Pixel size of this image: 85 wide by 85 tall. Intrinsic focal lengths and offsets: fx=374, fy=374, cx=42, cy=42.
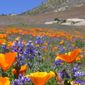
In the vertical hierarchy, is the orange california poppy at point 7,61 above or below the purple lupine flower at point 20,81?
above

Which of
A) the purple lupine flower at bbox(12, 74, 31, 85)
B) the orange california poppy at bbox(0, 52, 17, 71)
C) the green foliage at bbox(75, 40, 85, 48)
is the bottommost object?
the green foliage at bbox(75, 40, 85, 48)

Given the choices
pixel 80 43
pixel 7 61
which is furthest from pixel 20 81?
pixel 80 43

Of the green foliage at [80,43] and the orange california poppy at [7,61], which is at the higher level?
the orange california poppy at [7,61]

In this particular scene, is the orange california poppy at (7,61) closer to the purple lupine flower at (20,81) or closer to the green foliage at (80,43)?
the purple lupine flower at (20,81)

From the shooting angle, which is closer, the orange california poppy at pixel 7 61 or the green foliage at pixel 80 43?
the orange california poppy at pixel 7 61

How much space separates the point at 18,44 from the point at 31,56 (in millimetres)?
240

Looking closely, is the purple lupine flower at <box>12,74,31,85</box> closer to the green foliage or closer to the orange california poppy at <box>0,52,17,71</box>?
the orange california poppy at <box>0,52,17,71</box>

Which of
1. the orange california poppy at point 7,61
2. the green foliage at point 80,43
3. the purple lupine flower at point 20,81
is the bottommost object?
the green foliage at point 80,43

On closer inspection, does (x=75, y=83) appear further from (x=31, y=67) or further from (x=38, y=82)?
(x=31, y=67)

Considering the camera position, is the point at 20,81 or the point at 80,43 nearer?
the point at 20,81

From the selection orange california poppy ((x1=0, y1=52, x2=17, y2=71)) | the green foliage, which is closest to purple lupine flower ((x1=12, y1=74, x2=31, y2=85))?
orange california poppy ((x1=0, y1=52, x2=17, y2=71))

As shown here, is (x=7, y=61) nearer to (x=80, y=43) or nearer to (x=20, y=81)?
(x=20, y=81)

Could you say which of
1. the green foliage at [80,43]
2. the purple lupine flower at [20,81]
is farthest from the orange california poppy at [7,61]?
the green foliage at [80,43]

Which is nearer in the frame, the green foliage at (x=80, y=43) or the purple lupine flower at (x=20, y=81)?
the purple lupine flower at (x=20, y=81)
